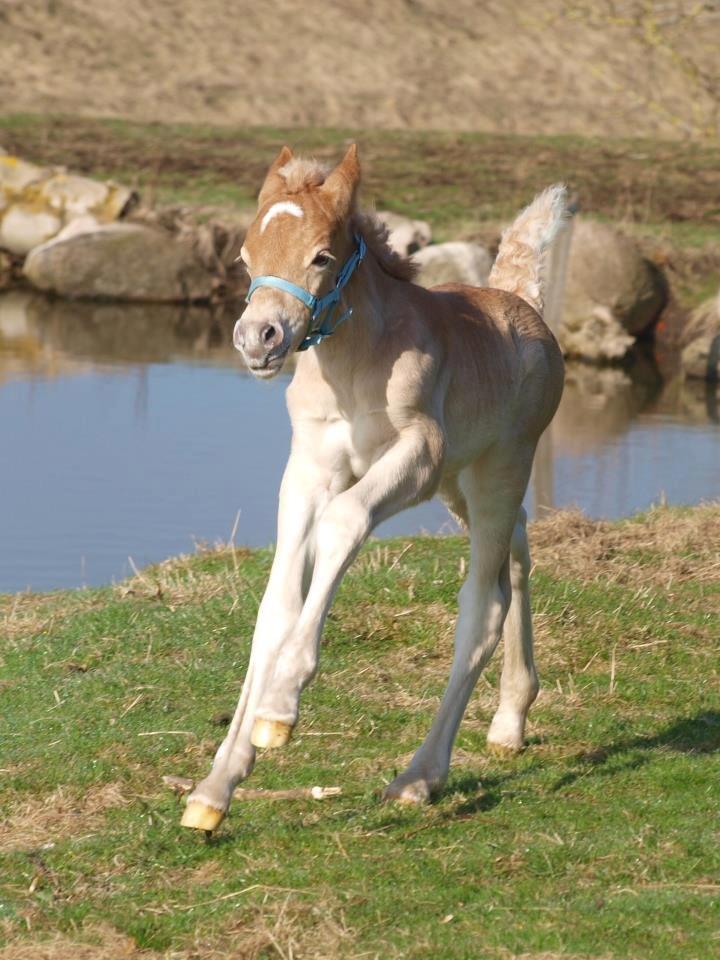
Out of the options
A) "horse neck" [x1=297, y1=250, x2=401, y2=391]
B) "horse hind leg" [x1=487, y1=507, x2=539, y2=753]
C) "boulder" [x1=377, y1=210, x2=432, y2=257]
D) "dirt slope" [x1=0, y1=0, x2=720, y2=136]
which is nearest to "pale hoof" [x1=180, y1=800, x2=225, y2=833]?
"horse neck" [x1=297, y1=250, x2=401, y2=391]

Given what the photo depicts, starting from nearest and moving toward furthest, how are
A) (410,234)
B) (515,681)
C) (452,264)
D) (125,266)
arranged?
(515,681), (452,264), (410,234), (125,266)

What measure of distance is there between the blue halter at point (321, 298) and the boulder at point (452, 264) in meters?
15.8

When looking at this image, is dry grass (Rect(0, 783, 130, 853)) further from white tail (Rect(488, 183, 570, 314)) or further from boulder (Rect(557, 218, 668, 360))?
boulder (Rect(557, 218, 668, 360))

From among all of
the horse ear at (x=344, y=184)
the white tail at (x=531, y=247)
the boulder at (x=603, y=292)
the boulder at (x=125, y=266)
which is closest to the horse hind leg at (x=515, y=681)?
the white tail at (x=531, y=247)

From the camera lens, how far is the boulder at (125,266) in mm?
24016

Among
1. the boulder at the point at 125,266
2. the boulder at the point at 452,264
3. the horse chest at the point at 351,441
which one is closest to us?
the horse chest at the point at 351,441

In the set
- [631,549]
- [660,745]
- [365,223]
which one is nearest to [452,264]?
[631,549]

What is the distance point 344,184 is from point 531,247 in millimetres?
2047

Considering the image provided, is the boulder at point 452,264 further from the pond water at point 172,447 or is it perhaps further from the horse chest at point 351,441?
the horse chest at point 351,441

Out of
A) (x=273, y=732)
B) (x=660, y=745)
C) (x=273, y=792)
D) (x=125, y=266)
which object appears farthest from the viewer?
(x=125, y=266)

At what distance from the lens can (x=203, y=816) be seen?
5.21 m

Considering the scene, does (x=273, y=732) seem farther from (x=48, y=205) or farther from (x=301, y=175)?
(x=48, y=205)

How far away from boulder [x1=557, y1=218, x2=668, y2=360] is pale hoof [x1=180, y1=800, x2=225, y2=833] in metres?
16.2

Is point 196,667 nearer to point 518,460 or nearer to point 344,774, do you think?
point 344,774
